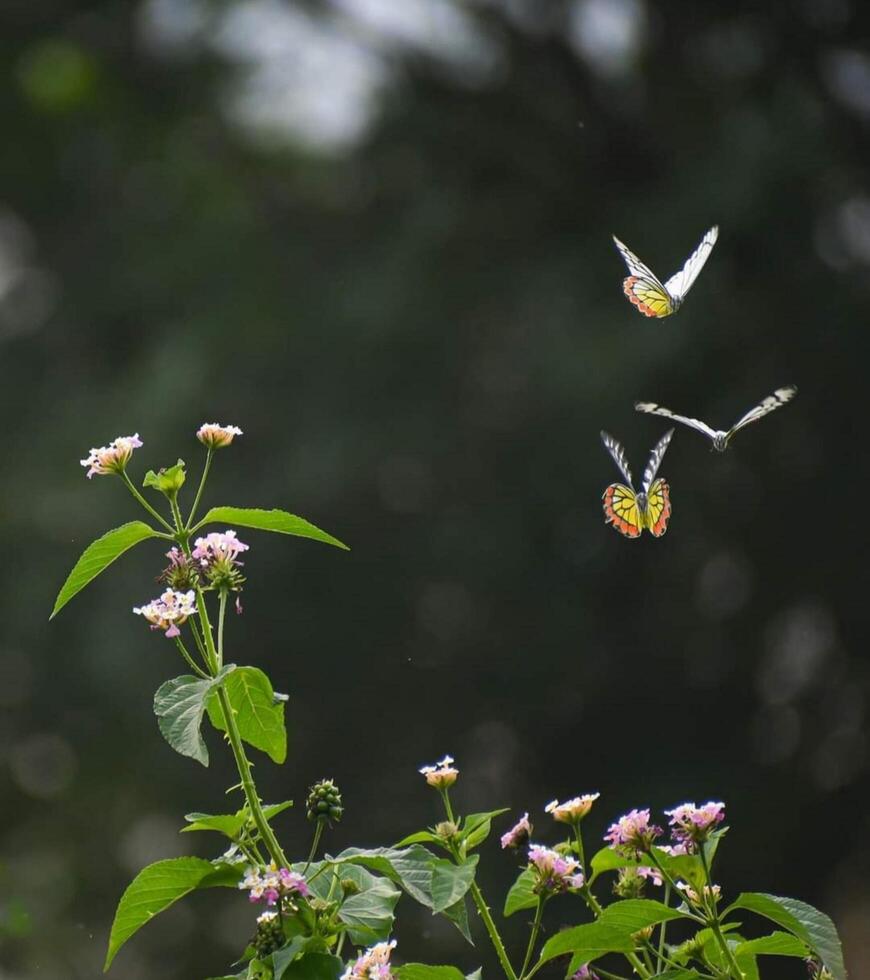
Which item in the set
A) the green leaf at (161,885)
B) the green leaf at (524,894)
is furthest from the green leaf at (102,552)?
the green leaf at (524,894)

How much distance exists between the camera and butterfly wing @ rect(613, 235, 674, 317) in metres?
0.80

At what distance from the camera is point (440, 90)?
12.9 ft

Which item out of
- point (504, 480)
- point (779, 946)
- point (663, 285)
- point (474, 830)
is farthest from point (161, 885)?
point (504, 480)

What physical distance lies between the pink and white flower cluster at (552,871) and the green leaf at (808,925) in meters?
0.08

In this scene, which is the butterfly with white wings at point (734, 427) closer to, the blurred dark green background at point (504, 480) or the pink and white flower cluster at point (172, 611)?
the pink and white flower cluster at point (172, 611)

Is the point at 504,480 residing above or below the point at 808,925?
below

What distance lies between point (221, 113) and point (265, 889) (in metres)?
3.68

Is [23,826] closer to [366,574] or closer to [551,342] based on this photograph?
[366,574]

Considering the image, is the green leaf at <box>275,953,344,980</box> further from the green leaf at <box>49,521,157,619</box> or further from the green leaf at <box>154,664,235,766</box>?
the green leaf at <box>49,521,157,619</box>

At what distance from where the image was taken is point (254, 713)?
689 millimetres

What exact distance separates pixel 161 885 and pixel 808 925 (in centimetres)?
28

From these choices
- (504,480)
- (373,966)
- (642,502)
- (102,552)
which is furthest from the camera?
Answer: (504,480)

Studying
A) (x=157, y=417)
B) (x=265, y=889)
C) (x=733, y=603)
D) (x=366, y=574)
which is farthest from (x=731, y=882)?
(x=265, y=889)

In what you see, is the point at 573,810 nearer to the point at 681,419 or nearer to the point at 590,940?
the point at 590,940
